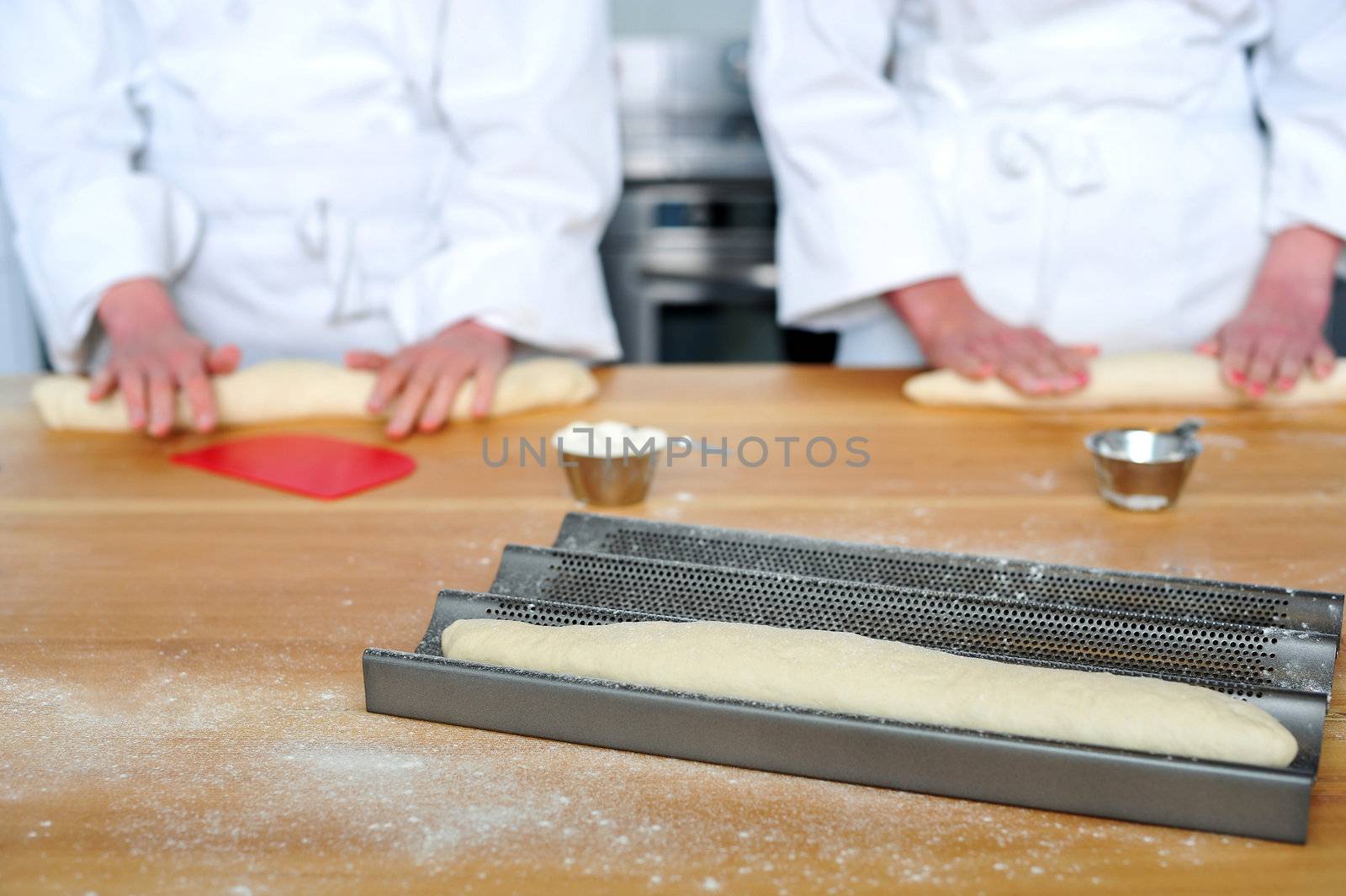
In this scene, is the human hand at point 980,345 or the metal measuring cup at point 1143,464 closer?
the metal measuring cup at point 1143,464

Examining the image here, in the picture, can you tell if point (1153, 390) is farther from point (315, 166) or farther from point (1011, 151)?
point (315, 166)

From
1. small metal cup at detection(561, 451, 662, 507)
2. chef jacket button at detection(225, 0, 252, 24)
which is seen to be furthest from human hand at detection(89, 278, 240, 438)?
small metal cup at detection(561, 451, 662, 507)

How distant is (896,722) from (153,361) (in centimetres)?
117

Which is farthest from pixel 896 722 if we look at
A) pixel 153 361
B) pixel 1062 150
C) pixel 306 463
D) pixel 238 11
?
pixel 238 11

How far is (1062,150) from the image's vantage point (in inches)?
67.7

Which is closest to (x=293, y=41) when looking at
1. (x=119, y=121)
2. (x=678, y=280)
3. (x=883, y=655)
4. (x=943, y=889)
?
(x=119, y=121)

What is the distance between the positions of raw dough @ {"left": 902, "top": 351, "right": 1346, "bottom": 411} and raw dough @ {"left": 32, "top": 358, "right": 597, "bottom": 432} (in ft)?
1.92

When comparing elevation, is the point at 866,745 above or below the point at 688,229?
below

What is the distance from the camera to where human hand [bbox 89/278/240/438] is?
1433 mm

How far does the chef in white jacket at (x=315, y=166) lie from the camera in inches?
65.0

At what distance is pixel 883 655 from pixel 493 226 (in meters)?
1.12

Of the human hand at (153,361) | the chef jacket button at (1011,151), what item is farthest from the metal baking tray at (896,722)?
the chef jacket button at (1011,151)

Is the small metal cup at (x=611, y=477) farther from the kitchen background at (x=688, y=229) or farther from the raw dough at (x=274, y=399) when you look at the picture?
the kitchen background at (x=688, y=229)

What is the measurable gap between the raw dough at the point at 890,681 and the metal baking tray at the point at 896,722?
0.08ft
